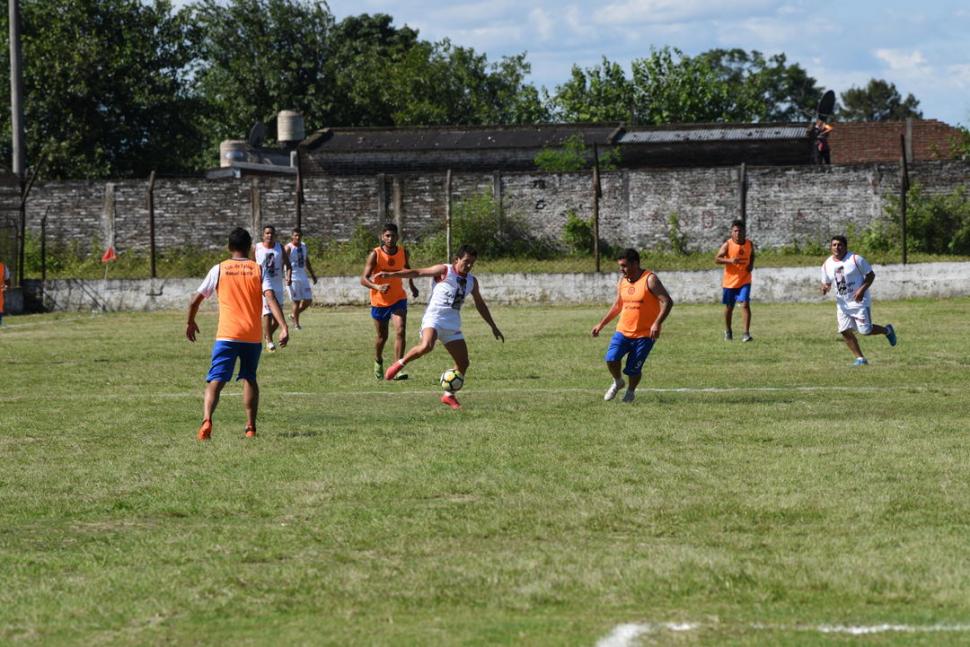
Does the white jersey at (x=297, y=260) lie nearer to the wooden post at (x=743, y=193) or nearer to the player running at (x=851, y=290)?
the player running at (x=851, y=290)

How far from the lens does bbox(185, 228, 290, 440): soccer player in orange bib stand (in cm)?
1205

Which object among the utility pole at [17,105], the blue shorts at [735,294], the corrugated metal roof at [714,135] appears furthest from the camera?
the corrugated metal roof at [714,135]

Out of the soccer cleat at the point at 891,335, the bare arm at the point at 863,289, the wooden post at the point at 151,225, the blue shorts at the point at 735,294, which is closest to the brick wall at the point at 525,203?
the wooden post at the point at 151,225

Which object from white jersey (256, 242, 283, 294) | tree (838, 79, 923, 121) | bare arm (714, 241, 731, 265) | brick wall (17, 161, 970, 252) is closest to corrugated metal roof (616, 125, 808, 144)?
brick wall (17, 161, 970, 252)

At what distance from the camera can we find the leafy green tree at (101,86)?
51625 millimetres

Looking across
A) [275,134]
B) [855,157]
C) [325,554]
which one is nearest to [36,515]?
[325,554]

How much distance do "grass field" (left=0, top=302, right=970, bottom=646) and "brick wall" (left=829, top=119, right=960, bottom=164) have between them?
53808 millimetres

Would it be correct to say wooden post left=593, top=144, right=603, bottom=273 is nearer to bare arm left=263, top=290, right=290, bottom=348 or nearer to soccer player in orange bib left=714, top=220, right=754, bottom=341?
soccer player in orange bib left=714, top=220, right=754, bottom=341

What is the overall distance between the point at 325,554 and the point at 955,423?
22.4 feet

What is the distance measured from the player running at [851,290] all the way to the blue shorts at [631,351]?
4.93 meters

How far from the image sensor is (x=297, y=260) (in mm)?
24391

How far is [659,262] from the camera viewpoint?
3469 centimetres

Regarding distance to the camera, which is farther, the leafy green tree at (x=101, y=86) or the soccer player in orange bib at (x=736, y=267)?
the leafy green tree at (x=101, y=86)

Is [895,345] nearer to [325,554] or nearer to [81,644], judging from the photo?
[325,554]
